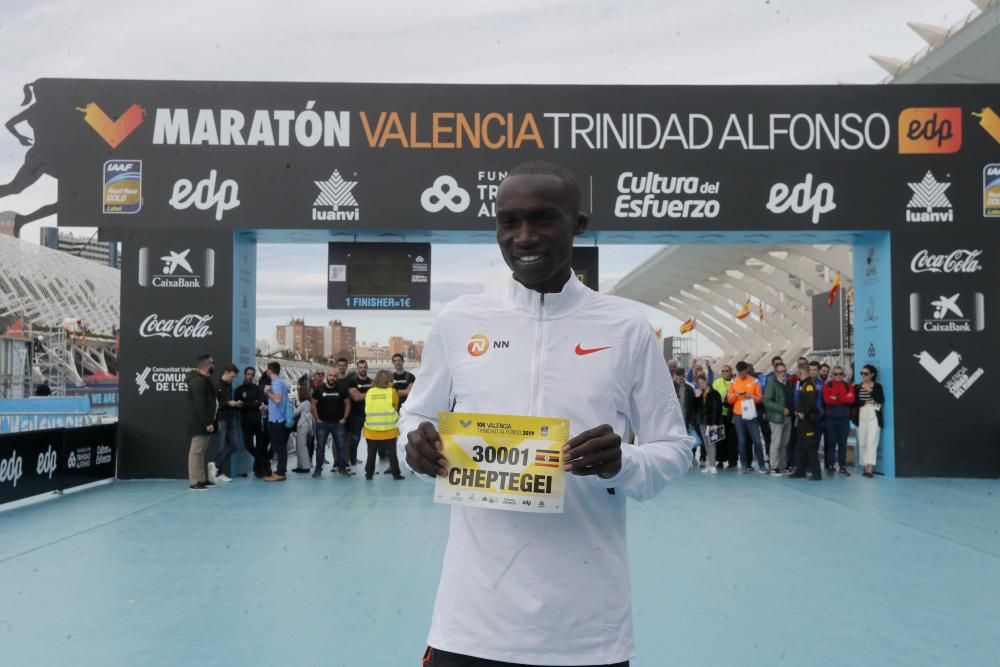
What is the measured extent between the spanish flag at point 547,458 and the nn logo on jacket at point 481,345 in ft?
0.90

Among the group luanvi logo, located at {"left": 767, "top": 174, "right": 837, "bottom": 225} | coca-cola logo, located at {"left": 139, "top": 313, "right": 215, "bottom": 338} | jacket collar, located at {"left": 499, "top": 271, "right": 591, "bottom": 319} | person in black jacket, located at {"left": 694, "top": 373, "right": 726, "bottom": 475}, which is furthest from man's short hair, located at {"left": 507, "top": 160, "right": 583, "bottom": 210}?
person in black jacket, located at {"left": 694, "top": 373, "right": 726, "bottom": 475}

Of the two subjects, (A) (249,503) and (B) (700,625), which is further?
(A) (249,503)

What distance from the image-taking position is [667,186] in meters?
12.1

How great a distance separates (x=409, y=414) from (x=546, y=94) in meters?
10.7

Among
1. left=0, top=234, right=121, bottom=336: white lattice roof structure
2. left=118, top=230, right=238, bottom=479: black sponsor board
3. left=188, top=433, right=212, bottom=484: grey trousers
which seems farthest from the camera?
left=0, top=234, right=121, bottom=336: white lattice roof structure

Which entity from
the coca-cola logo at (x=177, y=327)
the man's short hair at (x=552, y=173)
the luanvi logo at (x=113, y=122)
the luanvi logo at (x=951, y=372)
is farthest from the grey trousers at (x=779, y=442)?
the man's short hair at (x=552, y=173)

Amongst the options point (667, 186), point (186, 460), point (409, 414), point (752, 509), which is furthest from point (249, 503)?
point (409, 414)

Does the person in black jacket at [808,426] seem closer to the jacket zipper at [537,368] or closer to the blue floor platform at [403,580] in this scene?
the blue floor platform at [403,580]

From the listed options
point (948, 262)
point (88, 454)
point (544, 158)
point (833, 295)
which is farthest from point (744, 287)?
point (88, 454)

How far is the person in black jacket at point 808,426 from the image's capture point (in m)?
11.8

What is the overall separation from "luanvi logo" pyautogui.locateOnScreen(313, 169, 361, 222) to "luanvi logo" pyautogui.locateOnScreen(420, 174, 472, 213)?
1.12m

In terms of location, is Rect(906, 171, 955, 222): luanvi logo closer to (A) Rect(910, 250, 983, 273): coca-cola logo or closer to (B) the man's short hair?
(A) Rect(910, 250, 983, 273): coca-cola logo

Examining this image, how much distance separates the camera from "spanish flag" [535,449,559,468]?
1.73 meters

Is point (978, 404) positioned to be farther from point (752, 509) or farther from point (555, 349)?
point (555, 349)
